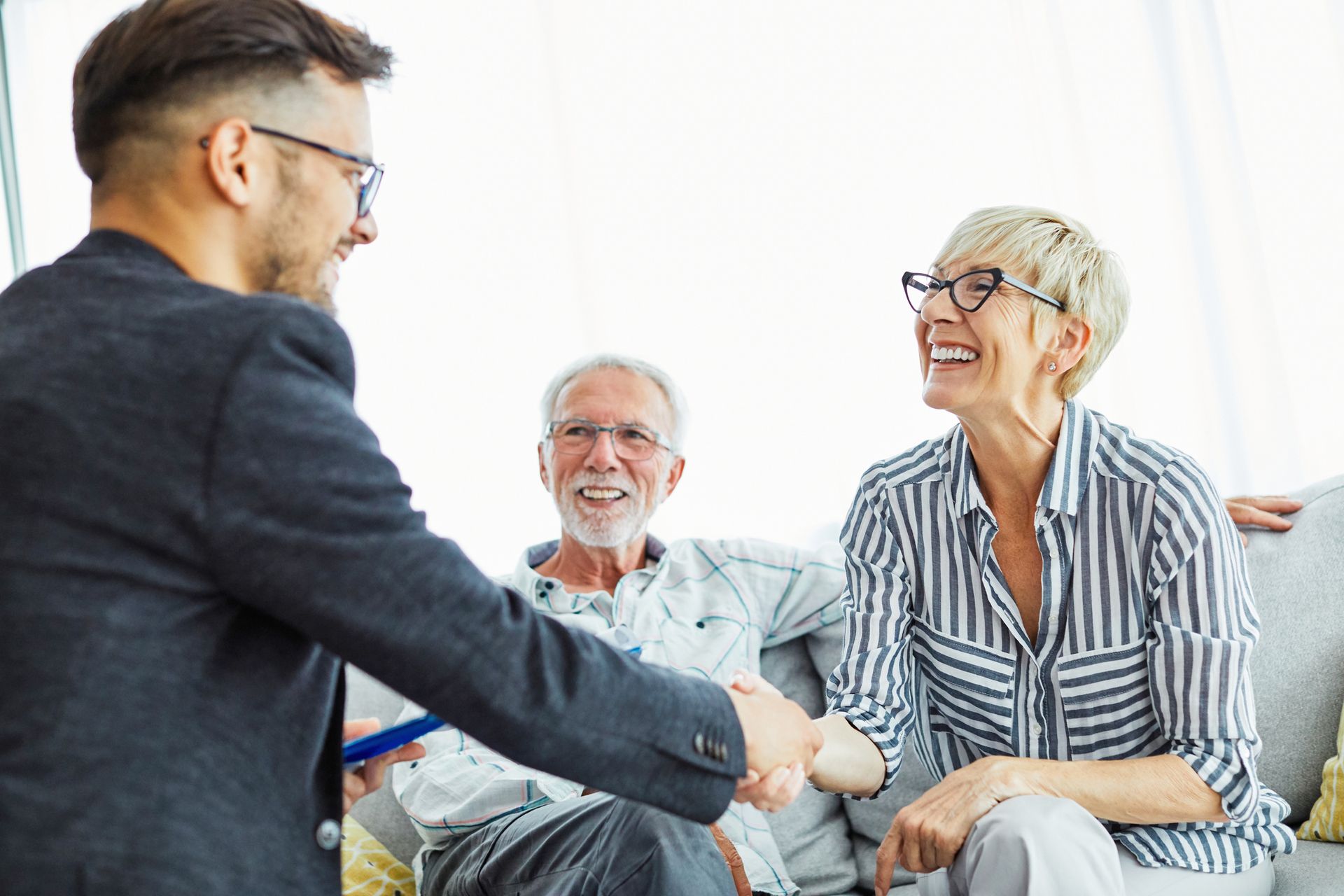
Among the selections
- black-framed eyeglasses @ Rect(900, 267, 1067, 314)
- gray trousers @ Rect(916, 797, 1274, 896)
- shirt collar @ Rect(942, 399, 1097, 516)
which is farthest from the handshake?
black-framed eyeglasses @ Rect(900, 267, 1067, 314)

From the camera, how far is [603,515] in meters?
2.44

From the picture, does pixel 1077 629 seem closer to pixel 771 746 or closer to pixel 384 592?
pixel 771 746

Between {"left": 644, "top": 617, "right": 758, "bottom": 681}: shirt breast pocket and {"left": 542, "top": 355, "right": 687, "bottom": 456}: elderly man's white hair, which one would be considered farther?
{"left": 542, "top": 355, "right": 687, "bottom": 456}: elderly man's white hair

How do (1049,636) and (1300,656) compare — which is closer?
(1049,636)

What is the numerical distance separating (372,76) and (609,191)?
7.22 feet

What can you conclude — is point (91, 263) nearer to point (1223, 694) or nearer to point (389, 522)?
point (389, 522)

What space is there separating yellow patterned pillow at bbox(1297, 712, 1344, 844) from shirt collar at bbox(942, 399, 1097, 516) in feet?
2.22

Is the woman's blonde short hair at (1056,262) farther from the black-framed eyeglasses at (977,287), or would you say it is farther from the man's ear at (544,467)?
the man's ear at (544,467)

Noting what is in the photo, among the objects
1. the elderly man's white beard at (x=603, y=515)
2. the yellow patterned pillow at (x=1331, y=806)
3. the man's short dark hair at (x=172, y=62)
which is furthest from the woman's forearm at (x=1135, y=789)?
the man's short dark hair at (x=172, y=62)

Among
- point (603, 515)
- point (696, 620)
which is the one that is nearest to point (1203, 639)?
point (696, 620)

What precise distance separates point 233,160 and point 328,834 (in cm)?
66

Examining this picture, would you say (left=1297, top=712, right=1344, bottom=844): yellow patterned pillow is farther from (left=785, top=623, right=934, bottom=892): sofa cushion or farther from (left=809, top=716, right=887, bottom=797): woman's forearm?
(left=809, top=716, right=887, bottom=797): woman's forearm

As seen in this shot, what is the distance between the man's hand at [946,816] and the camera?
1.52 m

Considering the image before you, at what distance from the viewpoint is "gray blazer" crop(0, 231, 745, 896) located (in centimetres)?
90
